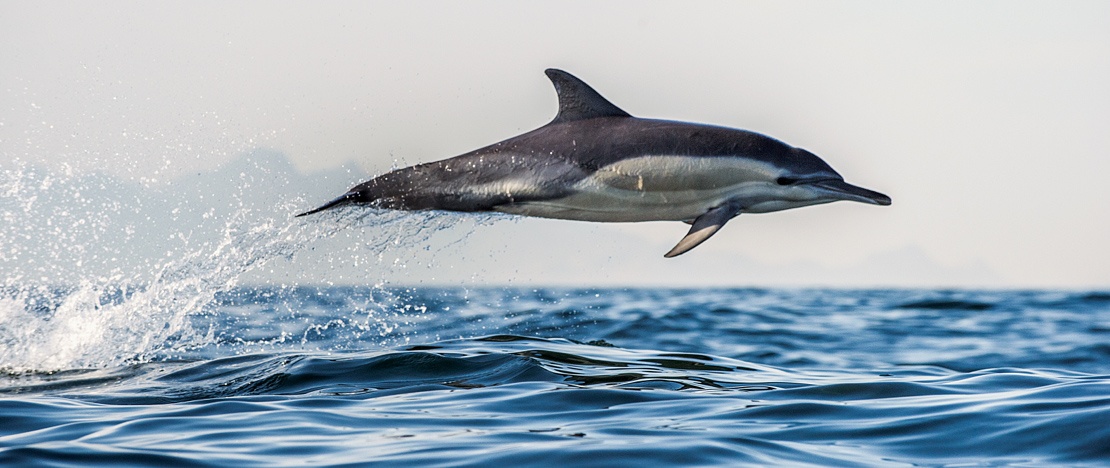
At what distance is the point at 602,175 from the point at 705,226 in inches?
26.8

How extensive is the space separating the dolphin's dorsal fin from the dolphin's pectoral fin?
81 cm

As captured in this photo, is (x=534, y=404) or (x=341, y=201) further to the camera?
(x=341, y=201)

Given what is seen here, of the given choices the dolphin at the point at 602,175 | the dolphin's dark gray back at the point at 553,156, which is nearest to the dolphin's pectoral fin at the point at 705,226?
the dolphin at the point at 602,175

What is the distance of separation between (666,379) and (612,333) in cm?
573

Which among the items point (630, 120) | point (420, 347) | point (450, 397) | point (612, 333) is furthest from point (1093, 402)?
point (612, 333)

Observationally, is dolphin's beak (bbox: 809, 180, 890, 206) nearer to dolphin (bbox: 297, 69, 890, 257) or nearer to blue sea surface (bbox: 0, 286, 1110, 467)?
dolphin (bbox: 297, 69, 890, 257)

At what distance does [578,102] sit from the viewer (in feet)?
23.5

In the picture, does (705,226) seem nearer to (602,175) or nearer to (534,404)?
(602,175)

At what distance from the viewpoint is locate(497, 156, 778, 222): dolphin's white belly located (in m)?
6.86

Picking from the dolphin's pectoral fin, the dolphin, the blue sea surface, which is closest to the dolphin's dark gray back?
the dolphin

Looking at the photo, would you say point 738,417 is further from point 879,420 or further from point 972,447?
point 972,447

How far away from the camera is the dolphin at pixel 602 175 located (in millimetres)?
6867

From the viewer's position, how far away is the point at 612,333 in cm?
1338

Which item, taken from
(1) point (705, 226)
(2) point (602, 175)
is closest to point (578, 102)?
(2) point (602, 175)
